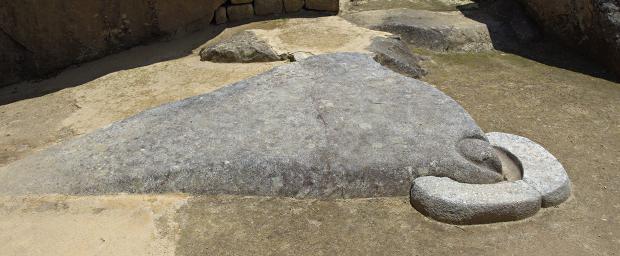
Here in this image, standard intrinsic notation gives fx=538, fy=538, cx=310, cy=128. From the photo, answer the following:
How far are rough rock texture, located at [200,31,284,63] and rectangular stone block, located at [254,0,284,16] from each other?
126cm

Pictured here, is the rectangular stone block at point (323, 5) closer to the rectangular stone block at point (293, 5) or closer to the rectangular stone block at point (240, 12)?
the rectangular stone block at point (293, 5)

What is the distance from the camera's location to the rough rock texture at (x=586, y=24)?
19.0 feet

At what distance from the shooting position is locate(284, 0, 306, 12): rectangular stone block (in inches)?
285

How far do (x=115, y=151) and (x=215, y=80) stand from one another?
177cm

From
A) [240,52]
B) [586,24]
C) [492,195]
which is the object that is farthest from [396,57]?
[492,195]

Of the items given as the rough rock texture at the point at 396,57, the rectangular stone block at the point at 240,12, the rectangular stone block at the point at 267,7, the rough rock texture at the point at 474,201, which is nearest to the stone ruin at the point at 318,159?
the rough rock texture at the point at 474,201

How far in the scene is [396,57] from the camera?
575 centimetres

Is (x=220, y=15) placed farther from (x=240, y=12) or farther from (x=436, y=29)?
(x=436, y=29)

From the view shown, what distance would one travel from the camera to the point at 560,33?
6.59m

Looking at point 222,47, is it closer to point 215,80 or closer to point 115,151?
point 215,80

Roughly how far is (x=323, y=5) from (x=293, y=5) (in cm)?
41

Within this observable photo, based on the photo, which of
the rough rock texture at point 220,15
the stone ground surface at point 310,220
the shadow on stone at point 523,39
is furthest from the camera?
the rough rock texture at point 220,15

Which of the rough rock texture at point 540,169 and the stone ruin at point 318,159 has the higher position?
the stone ruin at point 318,159

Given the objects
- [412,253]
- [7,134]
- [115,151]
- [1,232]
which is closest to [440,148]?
[412,253]
